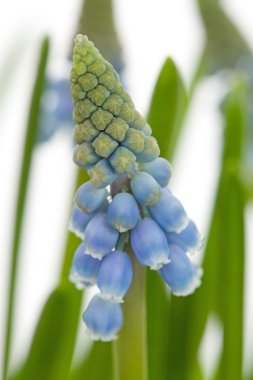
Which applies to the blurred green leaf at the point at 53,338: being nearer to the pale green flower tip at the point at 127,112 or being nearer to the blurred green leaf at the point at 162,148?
the blurred green leaf at the point at 162,148

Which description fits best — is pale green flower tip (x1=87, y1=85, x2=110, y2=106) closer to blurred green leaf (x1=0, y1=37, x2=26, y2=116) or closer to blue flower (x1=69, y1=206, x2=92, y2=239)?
blue flower (x1=69, y1=206, x2=92, y2=239)

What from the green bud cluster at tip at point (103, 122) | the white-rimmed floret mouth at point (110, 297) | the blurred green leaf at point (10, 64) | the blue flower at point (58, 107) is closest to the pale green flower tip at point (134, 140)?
the green bud cluster at tip at point (103, 122)

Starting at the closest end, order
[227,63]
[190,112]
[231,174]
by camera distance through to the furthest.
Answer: [231,174] < [190,112] < [227,63]

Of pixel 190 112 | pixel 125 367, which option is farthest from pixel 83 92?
pixel 190 112

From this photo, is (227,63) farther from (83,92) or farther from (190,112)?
(83,92)

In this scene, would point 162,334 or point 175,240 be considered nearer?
point 175,240
